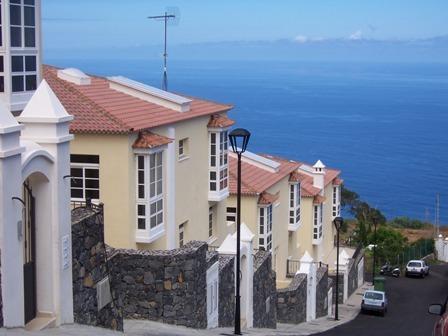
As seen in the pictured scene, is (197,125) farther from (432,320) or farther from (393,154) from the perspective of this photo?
(393,154)

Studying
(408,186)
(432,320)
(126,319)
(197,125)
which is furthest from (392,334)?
(408,186)

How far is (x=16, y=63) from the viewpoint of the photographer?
17172mm

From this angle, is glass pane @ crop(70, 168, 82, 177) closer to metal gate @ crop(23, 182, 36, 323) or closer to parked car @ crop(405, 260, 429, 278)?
metal gate @ crop(23, 182, 36, 323)

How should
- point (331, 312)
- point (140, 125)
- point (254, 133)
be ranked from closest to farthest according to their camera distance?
point (140, 125) → point (331, 312) → point (254, 133)

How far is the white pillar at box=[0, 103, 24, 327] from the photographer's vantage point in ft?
33.3

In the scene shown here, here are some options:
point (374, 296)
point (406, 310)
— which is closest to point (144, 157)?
point (374, 296)

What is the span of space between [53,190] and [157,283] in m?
4.30

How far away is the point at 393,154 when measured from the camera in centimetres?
15088

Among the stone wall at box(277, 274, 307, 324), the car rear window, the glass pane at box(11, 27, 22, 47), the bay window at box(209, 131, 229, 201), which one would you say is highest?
the glass pane at box(11, 27, 22, 47)

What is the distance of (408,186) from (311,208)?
86129 mm

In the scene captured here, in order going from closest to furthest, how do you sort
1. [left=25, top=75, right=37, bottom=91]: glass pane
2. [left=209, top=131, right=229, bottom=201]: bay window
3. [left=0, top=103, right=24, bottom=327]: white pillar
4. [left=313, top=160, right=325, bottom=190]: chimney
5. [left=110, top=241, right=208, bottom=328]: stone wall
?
[left=0, top=103, right=24, bottom=327]: white pillar, [left=110, top=241, right=208, bottom=328]: stone wall, [left=25, top=75, right=37, bottom=91]: glass pane, [left=209, top=131, right=229, bottom=201]: bay window, [left=313, top=160, right=325, bottom=190]: chimney

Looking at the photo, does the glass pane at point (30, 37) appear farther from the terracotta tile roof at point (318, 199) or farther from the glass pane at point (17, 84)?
the terracotta tile roof at point (318, 199)

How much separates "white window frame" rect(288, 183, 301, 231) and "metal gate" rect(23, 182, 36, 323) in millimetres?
26347

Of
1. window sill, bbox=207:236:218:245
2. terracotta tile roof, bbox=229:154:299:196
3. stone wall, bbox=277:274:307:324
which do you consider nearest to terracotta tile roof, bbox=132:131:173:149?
window sill, bbox=207:236:218:245
